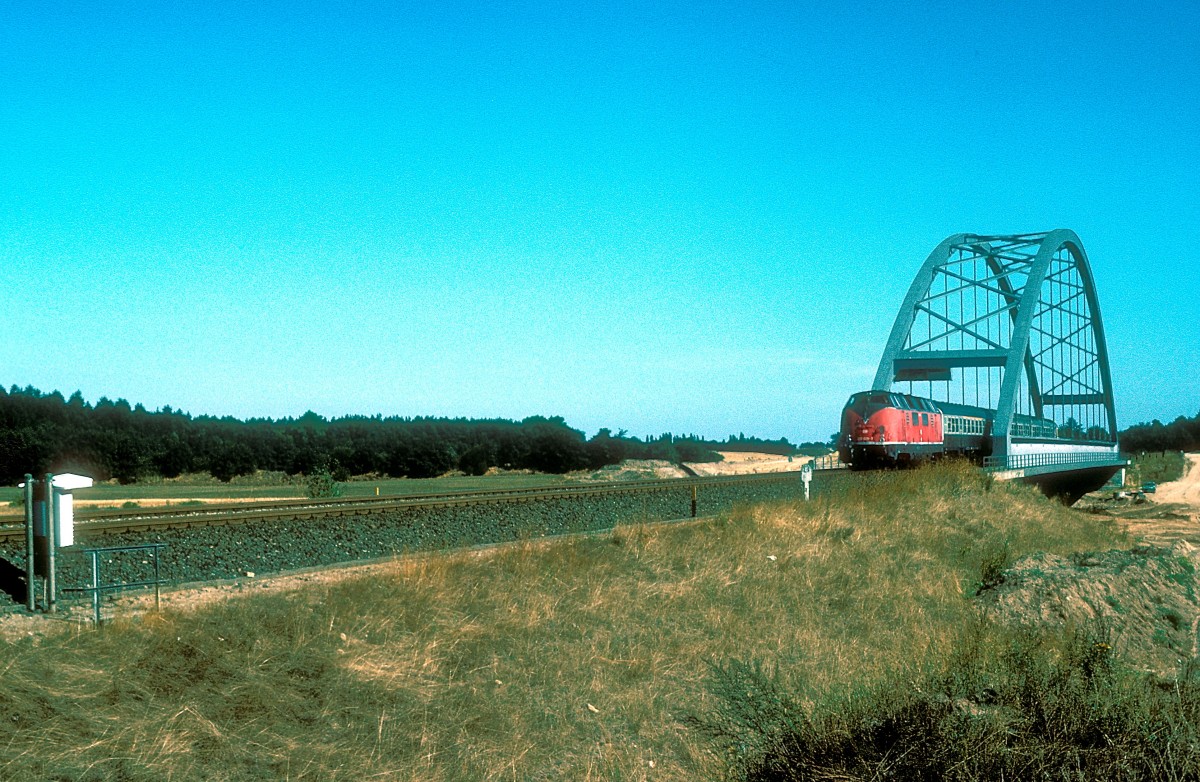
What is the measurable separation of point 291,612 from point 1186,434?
612ft

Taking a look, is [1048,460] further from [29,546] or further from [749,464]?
[29,546]

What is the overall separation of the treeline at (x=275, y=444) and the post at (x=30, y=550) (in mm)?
40316

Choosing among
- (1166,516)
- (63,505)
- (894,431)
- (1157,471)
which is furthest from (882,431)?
(1157,471)

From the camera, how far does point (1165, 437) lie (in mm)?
170000

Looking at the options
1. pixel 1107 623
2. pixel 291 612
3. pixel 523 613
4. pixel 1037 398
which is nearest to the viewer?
pixel 291 612

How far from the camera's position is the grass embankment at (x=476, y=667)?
7980 mm

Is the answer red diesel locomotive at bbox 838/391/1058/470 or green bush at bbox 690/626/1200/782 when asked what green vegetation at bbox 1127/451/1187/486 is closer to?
red diesel locomotive at bbox 838/391/1058/470

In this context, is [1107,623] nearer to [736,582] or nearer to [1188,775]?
[736,582]

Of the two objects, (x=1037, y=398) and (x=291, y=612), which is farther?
(x=1037, y=398)

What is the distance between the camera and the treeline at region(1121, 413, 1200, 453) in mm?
165375

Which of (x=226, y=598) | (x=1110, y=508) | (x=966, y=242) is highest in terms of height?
(x=966, y=242)

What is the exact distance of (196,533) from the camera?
16375 millimetres

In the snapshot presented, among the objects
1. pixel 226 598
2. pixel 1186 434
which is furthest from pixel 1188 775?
pixel 1186 434

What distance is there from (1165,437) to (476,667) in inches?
7361
